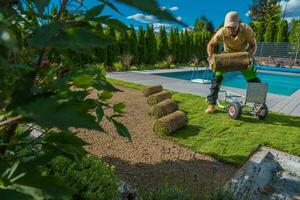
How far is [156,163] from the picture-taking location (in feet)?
13.2

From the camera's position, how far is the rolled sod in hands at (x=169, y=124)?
5039mm

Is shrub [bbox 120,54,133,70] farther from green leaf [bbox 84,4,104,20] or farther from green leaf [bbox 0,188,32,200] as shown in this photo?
green leaf [bbox 0,188,32,200]

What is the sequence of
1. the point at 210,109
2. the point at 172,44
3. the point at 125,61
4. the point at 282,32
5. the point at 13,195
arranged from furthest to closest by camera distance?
the point at 282,32, the point at 172,44, the point at 125,61, the point at 210,109, the point at 13,195

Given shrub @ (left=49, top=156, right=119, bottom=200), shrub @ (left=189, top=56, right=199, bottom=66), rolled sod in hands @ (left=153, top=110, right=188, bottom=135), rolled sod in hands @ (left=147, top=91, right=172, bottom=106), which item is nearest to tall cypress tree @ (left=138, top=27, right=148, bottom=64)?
shrub @ (left=189, top=56, right=199, bottom=66)

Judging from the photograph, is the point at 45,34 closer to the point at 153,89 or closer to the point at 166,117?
the point at 166,117

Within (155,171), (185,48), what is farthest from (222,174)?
(185,48)

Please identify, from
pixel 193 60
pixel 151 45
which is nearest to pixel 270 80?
pixel 193 60

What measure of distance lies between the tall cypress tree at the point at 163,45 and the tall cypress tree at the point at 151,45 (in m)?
0.72

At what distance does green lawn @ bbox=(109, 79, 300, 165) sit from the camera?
466cm

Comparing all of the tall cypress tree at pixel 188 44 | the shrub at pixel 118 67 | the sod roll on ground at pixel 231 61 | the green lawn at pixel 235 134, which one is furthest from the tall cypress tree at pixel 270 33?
the sod roll on ground at pixel 231 61

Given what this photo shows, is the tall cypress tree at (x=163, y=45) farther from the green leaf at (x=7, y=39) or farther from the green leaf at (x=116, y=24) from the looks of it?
the green leaf at (x=7, y=39)

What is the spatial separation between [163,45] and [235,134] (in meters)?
14.6

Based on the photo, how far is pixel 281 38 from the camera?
96.6ft

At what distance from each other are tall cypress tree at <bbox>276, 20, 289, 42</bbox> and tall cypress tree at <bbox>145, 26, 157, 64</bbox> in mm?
15469
